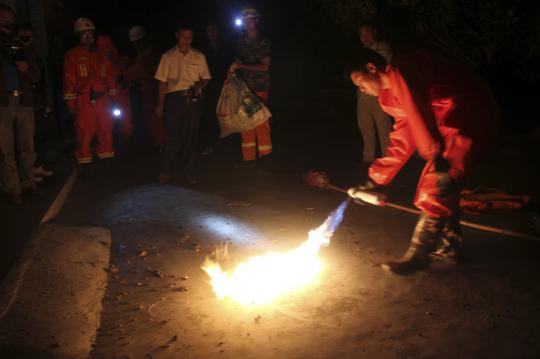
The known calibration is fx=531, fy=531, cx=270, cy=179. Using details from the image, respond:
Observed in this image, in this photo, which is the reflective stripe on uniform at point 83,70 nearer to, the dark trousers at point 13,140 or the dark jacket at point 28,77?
the dark jacket at point 28,77

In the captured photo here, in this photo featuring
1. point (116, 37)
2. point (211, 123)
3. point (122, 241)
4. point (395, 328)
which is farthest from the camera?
point (116, 37)

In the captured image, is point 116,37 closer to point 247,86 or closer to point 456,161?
point 247,86

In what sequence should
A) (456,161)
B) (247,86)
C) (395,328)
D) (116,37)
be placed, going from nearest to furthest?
(395,328) < (456,161) < (247,86) < (116,37)

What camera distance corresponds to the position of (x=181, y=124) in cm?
739

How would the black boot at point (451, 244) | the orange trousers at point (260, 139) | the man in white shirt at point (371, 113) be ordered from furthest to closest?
1. the orange trousers at point (260, 139)
2. the man in white shirt at point (371, 113)
3. the black boot at point (451, 244)

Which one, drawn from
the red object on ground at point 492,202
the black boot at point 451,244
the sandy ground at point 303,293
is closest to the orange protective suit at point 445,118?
A: the black boot at point 451,244

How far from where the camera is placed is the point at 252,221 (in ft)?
20.0

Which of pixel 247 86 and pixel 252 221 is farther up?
pixel 247 86

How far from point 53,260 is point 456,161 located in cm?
359

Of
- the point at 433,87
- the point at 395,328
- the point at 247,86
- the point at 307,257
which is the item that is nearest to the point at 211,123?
the point at 247,86

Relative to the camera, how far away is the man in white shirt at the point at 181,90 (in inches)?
280

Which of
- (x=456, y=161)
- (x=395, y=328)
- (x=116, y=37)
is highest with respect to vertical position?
(x=116, y=37)

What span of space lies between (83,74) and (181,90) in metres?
1.50

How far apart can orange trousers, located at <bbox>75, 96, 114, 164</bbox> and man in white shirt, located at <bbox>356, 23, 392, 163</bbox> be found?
385 cm
